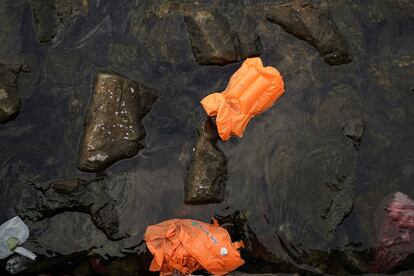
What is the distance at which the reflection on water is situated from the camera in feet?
18.5

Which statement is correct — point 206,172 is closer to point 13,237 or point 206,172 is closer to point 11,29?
point 13,237

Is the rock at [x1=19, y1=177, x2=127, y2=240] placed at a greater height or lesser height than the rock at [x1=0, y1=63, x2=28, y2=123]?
lesser

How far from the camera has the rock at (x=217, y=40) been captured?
6.12 m

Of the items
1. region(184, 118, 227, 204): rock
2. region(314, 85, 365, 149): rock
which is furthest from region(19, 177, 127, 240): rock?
region(314, 85, 365, 149): rock

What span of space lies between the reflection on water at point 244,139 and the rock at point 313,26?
13 cm

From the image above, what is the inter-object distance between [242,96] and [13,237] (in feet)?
12.1

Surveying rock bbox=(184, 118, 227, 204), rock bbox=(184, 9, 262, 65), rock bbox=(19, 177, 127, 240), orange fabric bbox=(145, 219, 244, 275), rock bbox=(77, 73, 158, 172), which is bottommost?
orange fabric bbox=(145, 219, 244, 275)

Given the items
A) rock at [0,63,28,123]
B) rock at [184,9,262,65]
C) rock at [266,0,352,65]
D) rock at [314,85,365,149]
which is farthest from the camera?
rock at [266,0,352,65]

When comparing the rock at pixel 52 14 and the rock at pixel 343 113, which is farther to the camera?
the rock at pixel 52 14

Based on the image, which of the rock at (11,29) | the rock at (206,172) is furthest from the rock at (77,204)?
the rock at (11,29)

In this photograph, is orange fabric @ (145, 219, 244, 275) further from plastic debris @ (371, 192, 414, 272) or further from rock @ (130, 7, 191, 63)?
rock @ (130, 7, 191, 63)

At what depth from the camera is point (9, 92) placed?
5.90 m

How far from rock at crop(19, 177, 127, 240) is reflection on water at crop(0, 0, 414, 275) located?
0.09 m

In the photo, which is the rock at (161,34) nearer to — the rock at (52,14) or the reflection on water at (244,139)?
the reflection on water at (244,139)
